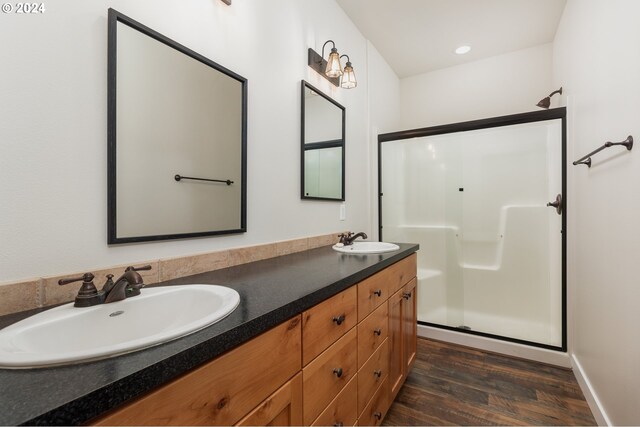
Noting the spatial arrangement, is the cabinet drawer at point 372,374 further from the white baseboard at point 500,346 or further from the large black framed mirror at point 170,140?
the white baseboard at point 500,346

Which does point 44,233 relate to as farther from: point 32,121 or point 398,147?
point 398,147

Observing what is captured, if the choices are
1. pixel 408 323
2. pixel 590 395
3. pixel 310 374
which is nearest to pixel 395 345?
pixel 408 323

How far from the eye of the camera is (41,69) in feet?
2.57

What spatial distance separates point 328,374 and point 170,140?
99cm

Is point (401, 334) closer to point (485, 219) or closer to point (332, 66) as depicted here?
point (485, 219)

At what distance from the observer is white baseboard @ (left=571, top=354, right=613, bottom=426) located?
144 cm

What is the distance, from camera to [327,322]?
96cm

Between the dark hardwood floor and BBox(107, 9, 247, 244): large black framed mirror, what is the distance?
143cm

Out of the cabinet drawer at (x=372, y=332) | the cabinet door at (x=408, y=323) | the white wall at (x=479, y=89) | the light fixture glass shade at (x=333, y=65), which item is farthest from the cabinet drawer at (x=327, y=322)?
the white wall at (x=479, y=89)

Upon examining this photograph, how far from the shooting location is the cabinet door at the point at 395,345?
1.52m

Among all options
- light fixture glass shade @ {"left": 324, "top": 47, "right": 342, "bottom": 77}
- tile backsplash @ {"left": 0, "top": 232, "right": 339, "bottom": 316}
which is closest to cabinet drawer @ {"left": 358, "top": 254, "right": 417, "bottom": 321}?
tile backsplash @ {"left": 0, "top": 232, "right": 339, "bottom": 316}

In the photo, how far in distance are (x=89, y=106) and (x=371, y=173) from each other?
2.15 meters

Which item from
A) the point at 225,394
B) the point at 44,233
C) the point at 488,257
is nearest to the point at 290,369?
the point at 225,394

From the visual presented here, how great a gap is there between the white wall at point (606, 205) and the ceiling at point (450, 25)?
12.6 inches
